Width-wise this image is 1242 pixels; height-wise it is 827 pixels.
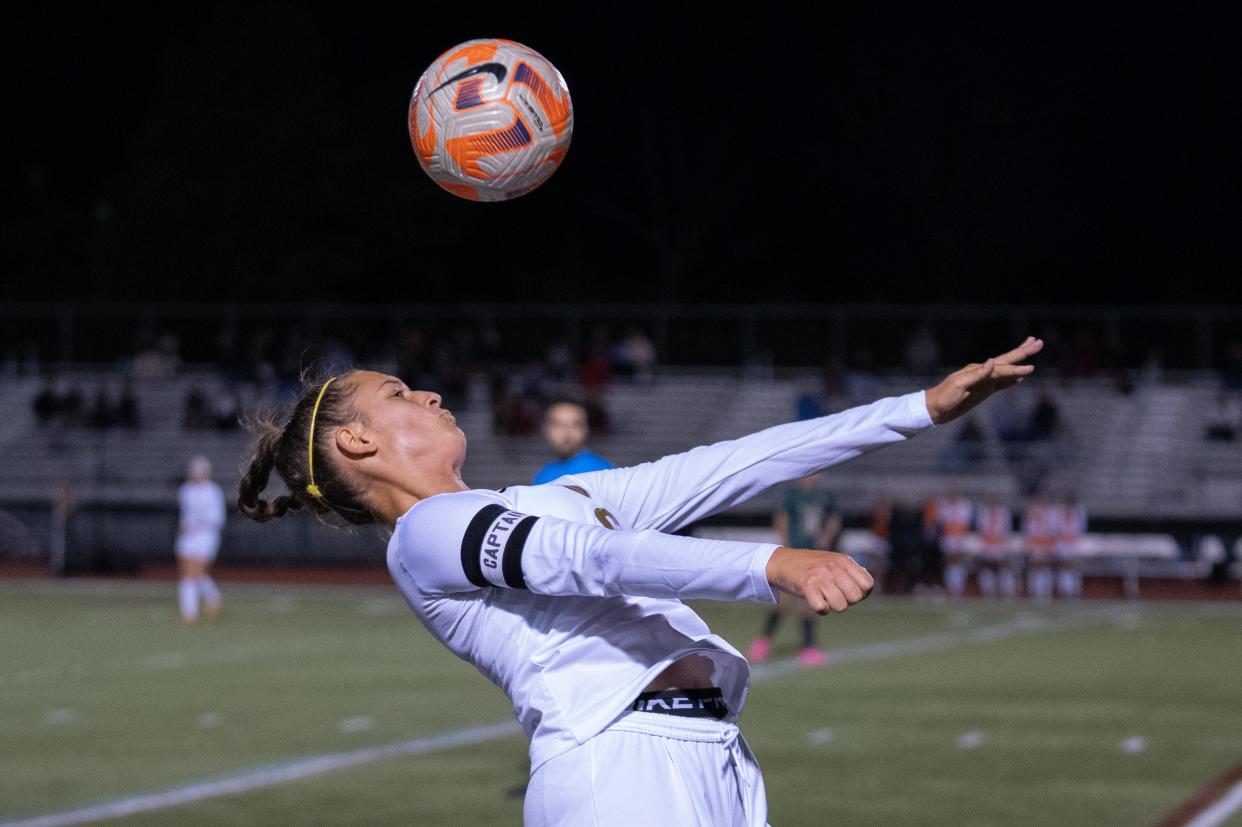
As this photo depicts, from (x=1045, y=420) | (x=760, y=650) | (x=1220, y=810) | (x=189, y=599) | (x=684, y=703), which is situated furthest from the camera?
(x=1045, y=420)

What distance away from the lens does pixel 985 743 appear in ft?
36.7

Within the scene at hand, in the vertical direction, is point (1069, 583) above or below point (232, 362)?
below

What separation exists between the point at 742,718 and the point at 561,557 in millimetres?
9446

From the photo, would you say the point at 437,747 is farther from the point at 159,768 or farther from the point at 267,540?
the point at 267,540

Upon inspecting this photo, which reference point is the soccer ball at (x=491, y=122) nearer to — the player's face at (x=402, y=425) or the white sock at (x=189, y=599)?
the player's face at (x=402, y=425)

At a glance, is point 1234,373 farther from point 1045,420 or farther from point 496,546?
point 496,546

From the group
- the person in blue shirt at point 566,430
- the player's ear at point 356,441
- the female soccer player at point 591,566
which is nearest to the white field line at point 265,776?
the person in blue shirt at point 566,430

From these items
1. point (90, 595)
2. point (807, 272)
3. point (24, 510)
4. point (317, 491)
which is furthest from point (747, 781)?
point (807, 272)

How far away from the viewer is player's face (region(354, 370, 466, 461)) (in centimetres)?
355

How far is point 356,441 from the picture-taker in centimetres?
354


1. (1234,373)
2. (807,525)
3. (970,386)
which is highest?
(1234,373)

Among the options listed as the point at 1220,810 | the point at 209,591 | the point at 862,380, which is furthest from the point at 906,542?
the point at 1220,810

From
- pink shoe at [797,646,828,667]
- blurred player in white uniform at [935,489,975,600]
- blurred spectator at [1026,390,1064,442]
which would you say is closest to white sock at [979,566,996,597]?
blurred player in white uniform at [935,489,975,600]

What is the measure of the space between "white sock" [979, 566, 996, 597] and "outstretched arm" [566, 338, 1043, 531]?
22.5m
